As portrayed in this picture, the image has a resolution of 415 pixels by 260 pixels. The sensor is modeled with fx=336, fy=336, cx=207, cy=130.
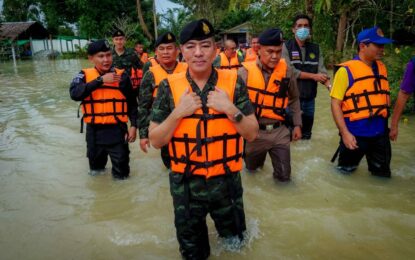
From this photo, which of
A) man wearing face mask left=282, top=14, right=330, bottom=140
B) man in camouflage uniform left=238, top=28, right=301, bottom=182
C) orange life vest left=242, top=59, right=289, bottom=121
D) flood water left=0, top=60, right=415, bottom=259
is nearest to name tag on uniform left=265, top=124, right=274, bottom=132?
man in camouflage uniform left=238, top=28, right=301, bottom=182

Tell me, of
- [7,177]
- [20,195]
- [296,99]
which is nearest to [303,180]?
[296,99]

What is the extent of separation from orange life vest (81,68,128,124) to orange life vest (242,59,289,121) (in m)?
1.69

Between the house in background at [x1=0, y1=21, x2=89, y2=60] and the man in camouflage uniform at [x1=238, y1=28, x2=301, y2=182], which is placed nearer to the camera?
the man in camouflage uniform at [x1=238, y1=28, x2=301, y2=182]

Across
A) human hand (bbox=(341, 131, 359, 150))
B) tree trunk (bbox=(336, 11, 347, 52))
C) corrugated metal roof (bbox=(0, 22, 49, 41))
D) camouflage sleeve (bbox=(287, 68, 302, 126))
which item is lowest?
human hand (bbox=(341, 131, 359, 150))

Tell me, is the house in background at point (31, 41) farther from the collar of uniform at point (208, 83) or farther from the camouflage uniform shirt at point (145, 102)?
the collar of uniform at point (208, 83)

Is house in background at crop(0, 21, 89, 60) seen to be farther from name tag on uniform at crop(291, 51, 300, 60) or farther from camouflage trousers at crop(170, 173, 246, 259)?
camouflage trousers at crop(170, 173, 246, 259)

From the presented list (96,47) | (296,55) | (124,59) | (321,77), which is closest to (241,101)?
(96,47)

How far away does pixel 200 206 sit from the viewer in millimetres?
2592

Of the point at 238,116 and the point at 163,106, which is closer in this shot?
the point at 238,116

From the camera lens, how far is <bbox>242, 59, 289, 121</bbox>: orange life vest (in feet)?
12.9

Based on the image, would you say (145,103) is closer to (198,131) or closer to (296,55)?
(198,131)

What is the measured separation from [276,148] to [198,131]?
1.93 meters

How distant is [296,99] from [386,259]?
2.01 meters

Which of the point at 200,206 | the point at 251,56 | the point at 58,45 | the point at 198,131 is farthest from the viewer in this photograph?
the point at 58,45
